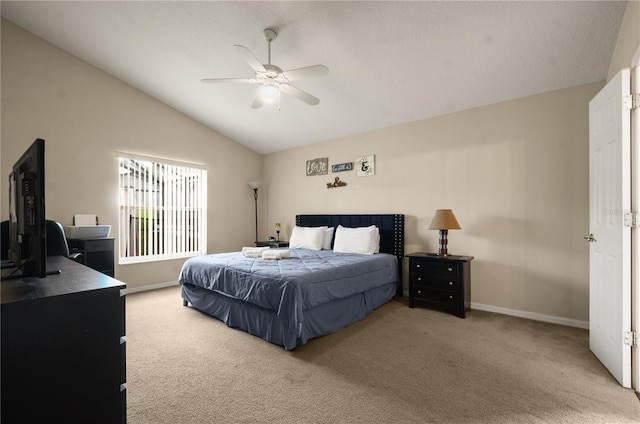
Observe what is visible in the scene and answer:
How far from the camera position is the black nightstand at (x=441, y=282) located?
3.43 meters

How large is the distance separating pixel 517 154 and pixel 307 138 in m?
3.17

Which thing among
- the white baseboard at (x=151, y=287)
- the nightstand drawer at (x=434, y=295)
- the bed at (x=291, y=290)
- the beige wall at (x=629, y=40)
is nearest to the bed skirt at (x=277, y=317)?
the bed at (x=291, y=290)

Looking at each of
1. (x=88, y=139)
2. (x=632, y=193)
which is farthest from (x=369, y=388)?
(x=88, y=139)

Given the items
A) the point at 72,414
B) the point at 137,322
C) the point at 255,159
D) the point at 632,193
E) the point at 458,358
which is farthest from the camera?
the point at 255,159

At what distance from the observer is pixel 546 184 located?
10.8ft

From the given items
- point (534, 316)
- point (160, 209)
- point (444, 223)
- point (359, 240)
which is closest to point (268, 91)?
point (359, 240)

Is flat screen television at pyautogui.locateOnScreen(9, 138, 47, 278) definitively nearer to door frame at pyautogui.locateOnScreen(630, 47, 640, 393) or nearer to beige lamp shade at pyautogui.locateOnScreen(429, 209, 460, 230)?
door frame at pyautogui.locateOnScreen(630, 47, 640, 393)

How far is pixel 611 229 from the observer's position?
2.18 m

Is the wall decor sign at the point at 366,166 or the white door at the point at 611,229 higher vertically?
the wall decor sign at the point at 366,166

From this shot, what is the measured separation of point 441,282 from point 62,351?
3.42 meters

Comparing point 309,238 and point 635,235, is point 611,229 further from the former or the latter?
point 309,238

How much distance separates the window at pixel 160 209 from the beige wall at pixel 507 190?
3.06 meters

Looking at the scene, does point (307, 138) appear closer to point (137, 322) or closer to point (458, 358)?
point (137, 322)

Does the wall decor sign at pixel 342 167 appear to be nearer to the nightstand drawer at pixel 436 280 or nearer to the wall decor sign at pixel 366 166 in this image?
the wall decor sign at pixel 366 166
